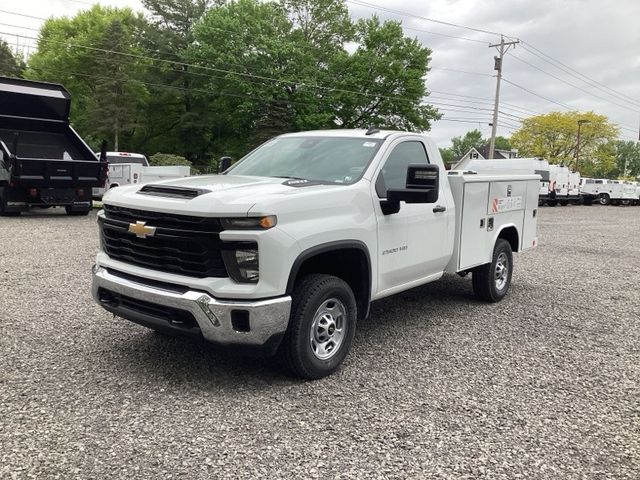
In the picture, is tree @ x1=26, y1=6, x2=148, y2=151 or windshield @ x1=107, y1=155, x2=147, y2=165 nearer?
windshield @ x1=107, y1=155, x2=147, y2=165

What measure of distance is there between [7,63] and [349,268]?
55.9 meters

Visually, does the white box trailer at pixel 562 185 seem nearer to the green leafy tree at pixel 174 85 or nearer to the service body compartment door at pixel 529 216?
the green leafy tree at pixel 174 85

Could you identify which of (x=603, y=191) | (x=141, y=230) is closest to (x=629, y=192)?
(x=603, y=191)

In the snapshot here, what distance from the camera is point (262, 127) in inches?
1657

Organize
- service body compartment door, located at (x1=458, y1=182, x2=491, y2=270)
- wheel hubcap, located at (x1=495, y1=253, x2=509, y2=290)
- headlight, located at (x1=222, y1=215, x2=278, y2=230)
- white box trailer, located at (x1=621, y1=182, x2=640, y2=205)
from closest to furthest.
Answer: headlight, located at (x1=222, y1=215, x2=278, y2=230) → service body compartment door, located at (x1=458, y1=182, x2=491, y2=270) → wheel hubcap, located at (x1=495, y1=253, x2=509, y2=290) → white box trailer, located at (x1=621, y1=182, x2=640, y2=205)

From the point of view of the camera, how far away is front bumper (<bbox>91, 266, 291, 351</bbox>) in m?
3.58

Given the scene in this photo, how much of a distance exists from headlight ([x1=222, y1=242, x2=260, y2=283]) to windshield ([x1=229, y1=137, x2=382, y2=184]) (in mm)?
1266

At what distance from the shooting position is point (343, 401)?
382cm

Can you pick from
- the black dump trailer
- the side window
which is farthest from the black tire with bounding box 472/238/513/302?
the black dump trailer

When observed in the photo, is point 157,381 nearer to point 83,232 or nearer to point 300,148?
point 300,148

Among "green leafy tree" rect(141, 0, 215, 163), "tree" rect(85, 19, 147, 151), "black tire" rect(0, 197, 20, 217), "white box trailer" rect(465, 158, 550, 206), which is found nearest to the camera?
"white box trailer" rect(465, 158, 550, 206)

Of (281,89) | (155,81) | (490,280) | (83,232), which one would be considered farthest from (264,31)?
(490,280)

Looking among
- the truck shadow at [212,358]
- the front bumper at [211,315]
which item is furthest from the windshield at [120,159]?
the front bumper at [211,315]

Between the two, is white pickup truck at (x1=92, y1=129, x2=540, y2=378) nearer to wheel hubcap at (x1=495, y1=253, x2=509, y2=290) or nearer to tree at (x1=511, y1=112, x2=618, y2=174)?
wheel hubcap at (x1=495, y1=253, x2=509, y2=290)
